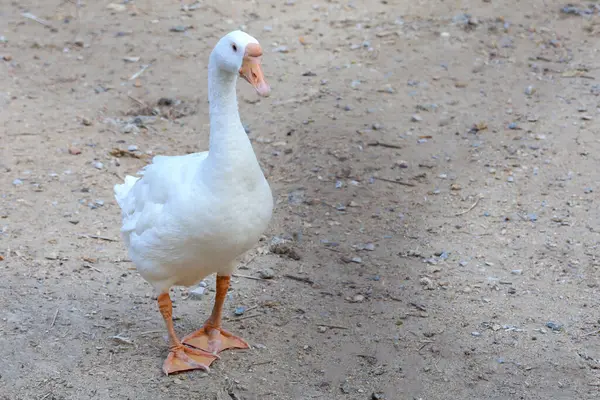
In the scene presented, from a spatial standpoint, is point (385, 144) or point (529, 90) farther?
point (529, 90)

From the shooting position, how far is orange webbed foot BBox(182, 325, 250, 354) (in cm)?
441

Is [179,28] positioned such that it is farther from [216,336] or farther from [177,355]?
[177,355]

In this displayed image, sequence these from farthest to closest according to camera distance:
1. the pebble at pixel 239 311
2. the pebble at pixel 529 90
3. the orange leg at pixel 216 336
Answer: the pebble at pixel 529 90
the pebble at pixel 239 311
the orange leg at pixel 216 336

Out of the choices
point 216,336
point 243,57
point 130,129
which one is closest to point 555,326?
point 216,336

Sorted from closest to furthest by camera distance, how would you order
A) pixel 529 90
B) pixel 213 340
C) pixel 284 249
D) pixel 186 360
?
pixel 186 360
pixel 213 340
pixel 284 249
pixel 529 90

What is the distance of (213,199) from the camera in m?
3.72

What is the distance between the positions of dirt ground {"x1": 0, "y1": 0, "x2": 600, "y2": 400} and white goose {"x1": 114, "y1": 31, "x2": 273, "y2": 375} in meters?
0.69

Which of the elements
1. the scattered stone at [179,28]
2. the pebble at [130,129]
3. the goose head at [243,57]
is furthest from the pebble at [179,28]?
the goose head at [243,57]

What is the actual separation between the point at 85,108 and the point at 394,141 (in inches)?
114

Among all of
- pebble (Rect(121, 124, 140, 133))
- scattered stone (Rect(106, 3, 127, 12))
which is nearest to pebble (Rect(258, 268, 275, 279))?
pebble (Rect(121, 124, 140, 133))

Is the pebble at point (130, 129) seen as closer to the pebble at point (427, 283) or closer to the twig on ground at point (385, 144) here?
the twig on ground at point (385, 144)

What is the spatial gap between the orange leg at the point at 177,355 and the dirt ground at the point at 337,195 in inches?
2.5

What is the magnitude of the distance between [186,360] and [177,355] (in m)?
0.06

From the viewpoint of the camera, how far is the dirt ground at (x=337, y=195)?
428 cm
